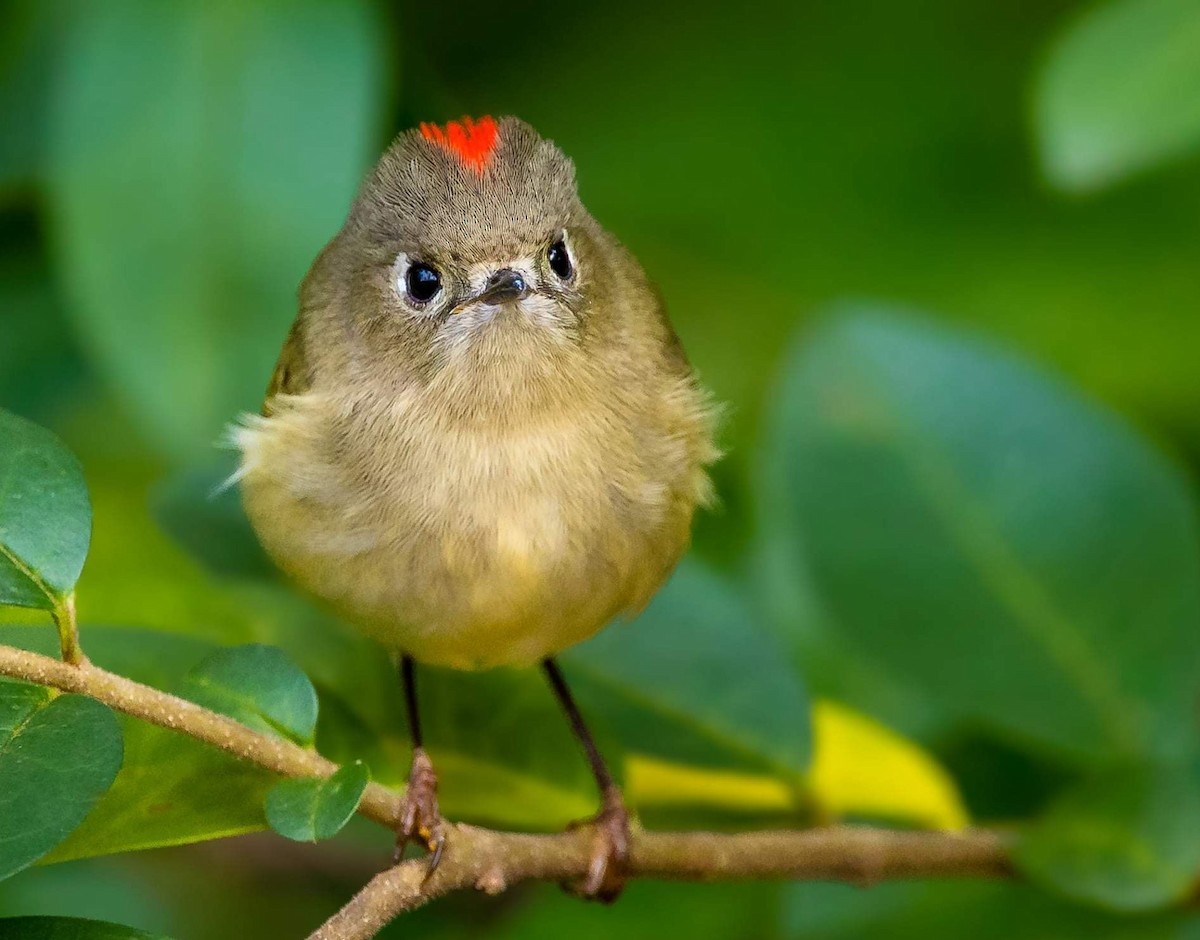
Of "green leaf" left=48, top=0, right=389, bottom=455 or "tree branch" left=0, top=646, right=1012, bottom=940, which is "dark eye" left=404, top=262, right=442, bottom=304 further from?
"tree branch" left=0, top=646, right=1012, bottom=940

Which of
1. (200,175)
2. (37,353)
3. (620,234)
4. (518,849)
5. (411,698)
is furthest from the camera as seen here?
(620,234)

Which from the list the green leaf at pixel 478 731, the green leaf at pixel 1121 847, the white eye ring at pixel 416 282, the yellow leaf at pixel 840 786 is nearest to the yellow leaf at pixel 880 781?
the yellow leaf at pixel 840 786

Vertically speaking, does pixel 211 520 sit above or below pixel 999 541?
below

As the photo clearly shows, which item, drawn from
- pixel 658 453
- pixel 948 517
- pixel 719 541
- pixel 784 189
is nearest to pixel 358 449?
pixel 658 453

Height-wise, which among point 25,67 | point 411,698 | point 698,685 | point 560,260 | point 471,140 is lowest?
point 411,698

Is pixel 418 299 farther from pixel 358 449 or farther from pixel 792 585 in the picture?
pixel 792 585

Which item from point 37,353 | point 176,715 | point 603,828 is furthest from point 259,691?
point 37,353

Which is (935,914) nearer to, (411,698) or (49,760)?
(411,698)

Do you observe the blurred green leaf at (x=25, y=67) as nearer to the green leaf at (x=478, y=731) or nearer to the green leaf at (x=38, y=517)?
the green leaf at (x=478, y=731)
